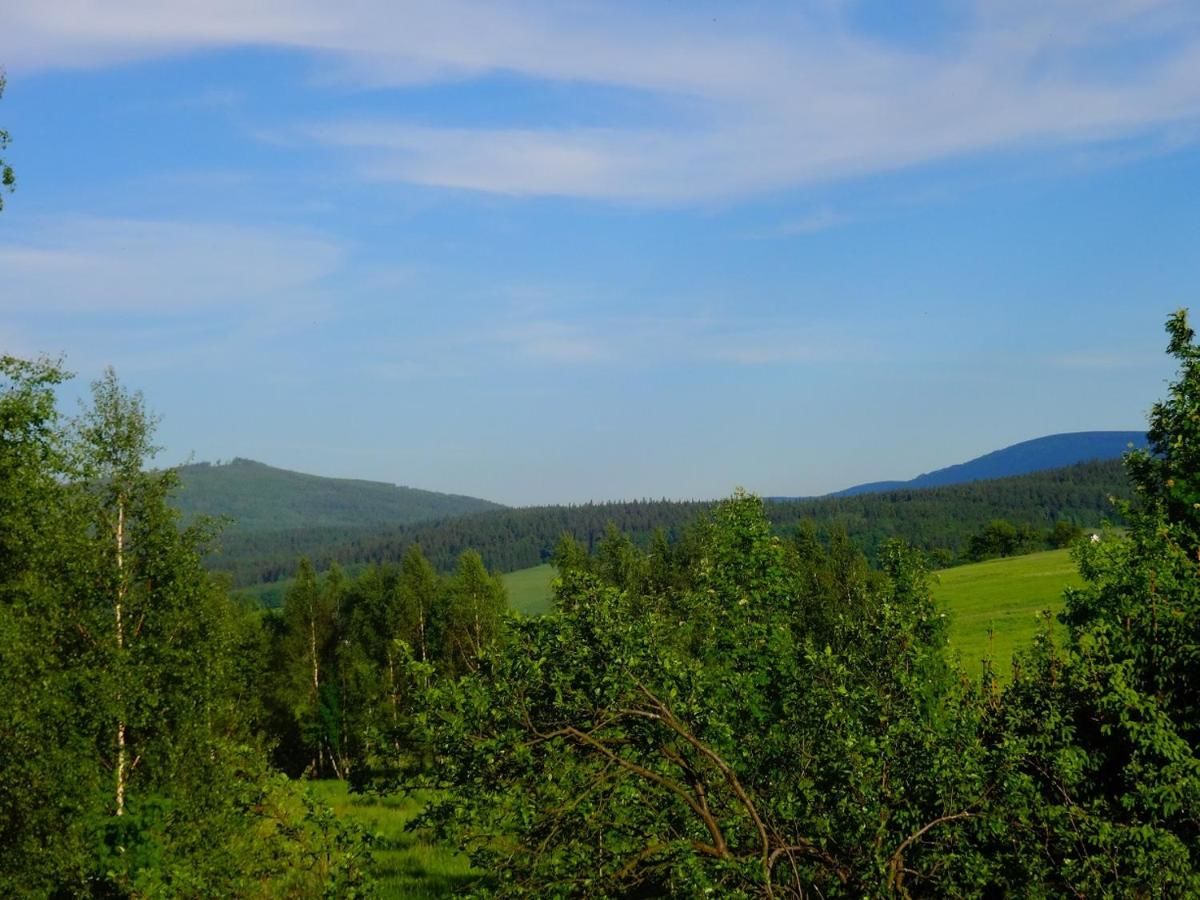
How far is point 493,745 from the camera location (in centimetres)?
866

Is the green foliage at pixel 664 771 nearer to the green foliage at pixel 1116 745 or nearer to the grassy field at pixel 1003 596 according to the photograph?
the green foliage at pixel 1116 745

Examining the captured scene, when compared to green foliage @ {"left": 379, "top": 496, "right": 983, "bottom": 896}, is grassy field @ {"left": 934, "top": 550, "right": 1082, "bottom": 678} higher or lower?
lower

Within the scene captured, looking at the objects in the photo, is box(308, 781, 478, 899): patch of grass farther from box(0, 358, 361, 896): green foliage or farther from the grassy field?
the grassy field

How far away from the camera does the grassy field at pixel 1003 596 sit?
81438mm

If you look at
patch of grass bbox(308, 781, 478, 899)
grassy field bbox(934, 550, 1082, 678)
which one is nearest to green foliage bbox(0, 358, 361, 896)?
patch of grass bbox(308, 781, 478, 899)

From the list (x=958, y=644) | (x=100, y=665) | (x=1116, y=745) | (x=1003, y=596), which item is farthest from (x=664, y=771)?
(x=1003, y=596)

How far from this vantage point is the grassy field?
8144 cm

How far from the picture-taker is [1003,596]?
118438mm

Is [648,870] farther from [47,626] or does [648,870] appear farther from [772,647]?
[47,626]

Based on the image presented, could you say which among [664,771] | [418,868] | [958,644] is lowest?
[958,644]

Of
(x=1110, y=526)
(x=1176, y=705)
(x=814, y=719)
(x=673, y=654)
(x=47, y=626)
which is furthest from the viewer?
(x=1110, y=526)

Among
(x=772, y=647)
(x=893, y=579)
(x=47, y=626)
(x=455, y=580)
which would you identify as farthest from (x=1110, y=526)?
(x=455, y=580)

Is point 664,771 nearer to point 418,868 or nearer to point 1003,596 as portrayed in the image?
point 418,868

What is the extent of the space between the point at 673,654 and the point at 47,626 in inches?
777
